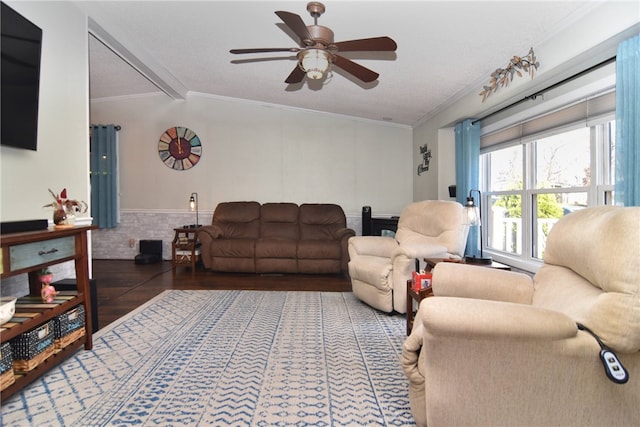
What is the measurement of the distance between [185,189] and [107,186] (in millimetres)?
1184

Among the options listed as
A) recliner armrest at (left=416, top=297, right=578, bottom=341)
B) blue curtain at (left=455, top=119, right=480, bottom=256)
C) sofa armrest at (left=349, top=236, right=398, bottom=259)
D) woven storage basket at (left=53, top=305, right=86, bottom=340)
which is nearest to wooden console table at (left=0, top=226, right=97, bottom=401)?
woven storage basket at (left=53, top=305, right=86, bottom=340)

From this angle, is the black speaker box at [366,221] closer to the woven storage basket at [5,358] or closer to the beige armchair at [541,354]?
the beige armchair at [541,354]

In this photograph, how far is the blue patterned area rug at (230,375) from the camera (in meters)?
1.47

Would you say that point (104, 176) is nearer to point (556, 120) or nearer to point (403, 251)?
point (403, 251)

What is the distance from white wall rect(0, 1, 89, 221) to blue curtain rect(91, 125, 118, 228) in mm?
2982

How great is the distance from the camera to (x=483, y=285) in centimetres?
161

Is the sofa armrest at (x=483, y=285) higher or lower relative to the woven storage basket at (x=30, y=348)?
higher

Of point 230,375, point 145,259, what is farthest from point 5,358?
point 145,259

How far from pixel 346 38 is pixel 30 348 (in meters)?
2.95

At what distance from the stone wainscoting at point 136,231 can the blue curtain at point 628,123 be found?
16.2 feet

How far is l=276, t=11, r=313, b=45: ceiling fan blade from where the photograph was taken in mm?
1866

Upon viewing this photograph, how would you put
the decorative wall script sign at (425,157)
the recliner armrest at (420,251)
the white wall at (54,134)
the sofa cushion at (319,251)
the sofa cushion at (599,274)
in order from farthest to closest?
the decorative wall script sign at (425,157) < the sofa cushion at (319,251) < the recliner armrest at (420,251) < the white wall at (54,134) < the sofa cushion at (599,274)

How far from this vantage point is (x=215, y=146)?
5.38m

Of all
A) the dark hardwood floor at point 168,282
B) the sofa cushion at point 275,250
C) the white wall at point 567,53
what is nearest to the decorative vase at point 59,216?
the dark hardwood floor at point 168,282
